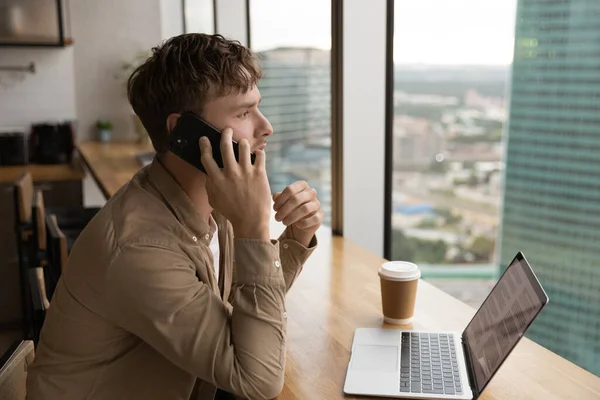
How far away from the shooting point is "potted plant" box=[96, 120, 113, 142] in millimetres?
4457

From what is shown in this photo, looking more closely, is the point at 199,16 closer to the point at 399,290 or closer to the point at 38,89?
the point at 38,89

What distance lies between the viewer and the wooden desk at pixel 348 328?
1.14 meters

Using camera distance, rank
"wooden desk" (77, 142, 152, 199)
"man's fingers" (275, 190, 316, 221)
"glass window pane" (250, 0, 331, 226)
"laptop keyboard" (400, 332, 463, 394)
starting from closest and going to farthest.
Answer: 1. "laptop keyboard" (400, 332, 463, 394)
2. "man's fingers" (275, 190, 316, 221)
3. "glass window pane" (250, 0, 331, 226)
4. "wooden desk" (77, 142, 152, 199)

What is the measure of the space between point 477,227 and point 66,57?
3107 mm

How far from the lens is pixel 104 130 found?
176 inches

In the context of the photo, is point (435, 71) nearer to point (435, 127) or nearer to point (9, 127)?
point (435, 127)

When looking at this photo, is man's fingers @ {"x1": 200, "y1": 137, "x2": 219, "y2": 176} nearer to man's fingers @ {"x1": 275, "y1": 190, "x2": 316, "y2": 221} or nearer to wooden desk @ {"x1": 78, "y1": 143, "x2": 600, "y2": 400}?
man's fingers @ {"x1": 275, "y1": 190, "x2": 316, "y2": 221}

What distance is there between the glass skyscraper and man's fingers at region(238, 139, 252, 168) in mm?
1020

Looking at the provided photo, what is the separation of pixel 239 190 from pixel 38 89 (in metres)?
3.71

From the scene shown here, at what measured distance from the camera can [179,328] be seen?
1.04m

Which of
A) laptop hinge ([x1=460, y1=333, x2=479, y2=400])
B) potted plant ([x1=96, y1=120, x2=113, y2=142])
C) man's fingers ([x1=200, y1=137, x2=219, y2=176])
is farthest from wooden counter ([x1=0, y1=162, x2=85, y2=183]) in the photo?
laptop hinge ([x1=460, y1=333, x2=479, y2=400])

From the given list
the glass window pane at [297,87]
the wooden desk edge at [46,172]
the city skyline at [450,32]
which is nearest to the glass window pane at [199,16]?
the glass window pane at [297,87]

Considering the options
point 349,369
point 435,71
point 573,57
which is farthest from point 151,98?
point 435,71

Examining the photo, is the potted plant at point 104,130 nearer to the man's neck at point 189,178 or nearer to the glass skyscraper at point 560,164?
the glass skyscraper at point 560,164
